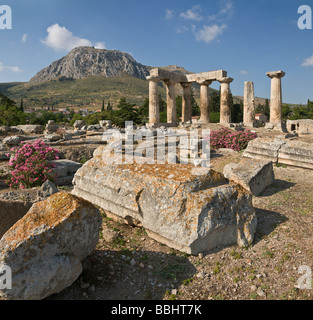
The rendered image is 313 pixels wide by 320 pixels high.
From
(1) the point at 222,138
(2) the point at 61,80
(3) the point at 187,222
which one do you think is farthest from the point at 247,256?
(2) the point at 61,80

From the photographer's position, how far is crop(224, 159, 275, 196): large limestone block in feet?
18.7

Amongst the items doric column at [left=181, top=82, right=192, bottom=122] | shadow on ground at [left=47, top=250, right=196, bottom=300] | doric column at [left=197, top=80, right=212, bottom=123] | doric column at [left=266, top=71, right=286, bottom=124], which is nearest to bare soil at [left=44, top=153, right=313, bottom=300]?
shadow on ground at [left=47, top=250, right=196, bottom=300]

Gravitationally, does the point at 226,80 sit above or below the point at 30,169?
above

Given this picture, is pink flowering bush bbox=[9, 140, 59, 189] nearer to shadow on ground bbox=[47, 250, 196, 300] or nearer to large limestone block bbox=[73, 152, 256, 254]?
large limestone block bbox=[73, 152, 256, 254]

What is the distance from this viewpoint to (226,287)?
3053 millimetres

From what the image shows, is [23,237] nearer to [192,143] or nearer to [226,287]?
[226,287]

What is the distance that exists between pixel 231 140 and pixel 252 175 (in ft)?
22.8

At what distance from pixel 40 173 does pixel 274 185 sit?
6.84 meters

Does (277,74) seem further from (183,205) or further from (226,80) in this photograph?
(183,205)

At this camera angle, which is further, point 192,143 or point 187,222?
point 192,143

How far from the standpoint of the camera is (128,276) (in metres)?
3.18

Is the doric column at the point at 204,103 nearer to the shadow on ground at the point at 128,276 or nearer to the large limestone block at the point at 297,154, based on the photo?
the large limestone block at the point at 297,154

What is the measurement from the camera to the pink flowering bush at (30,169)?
23.4ft

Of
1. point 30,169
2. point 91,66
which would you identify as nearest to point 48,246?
point 30,169
